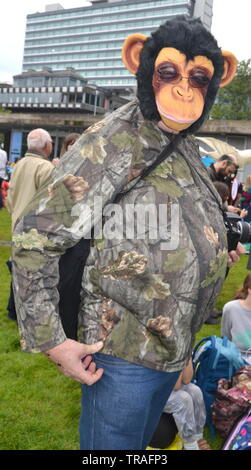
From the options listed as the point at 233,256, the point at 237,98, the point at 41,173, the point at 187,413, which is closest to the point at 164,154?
the point at 233,256

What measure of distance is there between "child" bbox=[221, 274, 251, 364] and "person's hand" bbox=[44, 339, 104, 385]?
2.17m

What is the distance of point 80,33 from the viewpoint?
285 feet

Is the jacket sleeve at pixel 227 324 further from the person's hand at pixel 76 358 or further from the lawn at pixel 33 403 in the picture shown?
the person's hand at pixel 76 358

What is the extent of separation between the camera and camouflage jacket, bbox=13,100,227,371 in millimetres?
1146

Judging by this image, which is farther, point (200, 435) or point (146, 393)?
point (200, 435)

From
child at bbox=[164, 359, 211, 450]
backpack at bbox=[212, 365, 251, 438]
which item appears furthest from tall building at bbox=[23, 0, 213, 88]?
child at bbox=[164, 359, 211, 450]

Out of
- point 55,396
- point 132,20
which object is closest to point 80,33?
point 132,20

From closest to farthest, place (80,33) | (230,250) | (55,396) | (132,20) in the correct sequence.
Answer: (230,250)
(55,396)
(132,20)
(80,33)

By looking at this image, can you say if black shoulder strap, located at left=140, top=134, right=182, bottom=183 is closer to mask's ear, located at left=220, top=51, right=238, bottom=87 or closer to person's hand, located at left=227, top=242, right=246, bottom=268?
mask's ear, located at left=220, top=51, right=238, bottom=87

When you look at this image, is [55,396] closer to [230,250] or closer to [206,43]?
[230,250]

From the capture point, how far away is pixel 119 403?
126cm

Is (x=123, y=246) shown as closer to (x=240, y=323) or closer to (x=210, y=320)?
(x=240, y=323)
